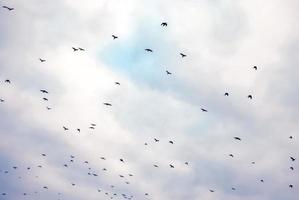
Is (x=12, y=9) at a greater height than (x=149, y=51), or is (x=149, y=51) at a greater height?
(x=12, y=9)

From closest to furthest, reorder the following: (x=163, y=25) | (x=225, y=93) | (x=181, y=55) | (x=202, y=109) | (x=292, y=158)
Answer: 1. (x=163, y=25)
2. (x=181, y=55)
3. (x=225, y=93)
4. (x=202, y=109)
5. (x=292, y=158)

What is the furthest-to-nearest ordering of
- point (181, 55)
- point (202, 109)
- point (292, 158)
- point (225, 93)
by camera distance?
point (292, 158) < point (202, 109) < point (225, 93) < point (181, 55)

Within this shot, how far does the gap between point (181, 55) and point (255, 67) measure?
955 cm

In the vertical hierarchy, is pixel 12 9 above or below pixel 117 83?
above

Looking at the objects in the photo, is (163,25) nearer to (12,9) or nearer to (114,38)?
(114,38)

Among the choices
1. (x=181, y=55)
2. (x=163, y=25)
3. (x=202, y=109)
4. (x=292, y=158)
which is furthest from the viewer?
(x=292, y=158)

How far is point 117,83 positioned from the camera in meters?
63.6

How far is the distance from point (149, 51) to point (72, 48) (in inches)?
531

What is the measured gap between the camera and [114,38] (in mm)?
59750

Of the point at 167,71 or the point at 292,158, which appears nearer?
the point at 167,71

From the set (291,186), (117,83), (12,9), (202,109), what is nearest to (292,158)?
(291,186)

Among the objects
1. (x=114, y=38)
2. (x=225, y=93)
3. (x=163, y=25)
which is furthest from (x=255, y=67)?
(x=114, y=38)

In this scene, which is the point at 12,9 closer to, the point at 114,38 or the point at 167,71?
the point at 114,38

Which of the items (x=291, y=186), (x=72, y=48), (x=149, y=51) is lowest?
(x=291, y=186)
